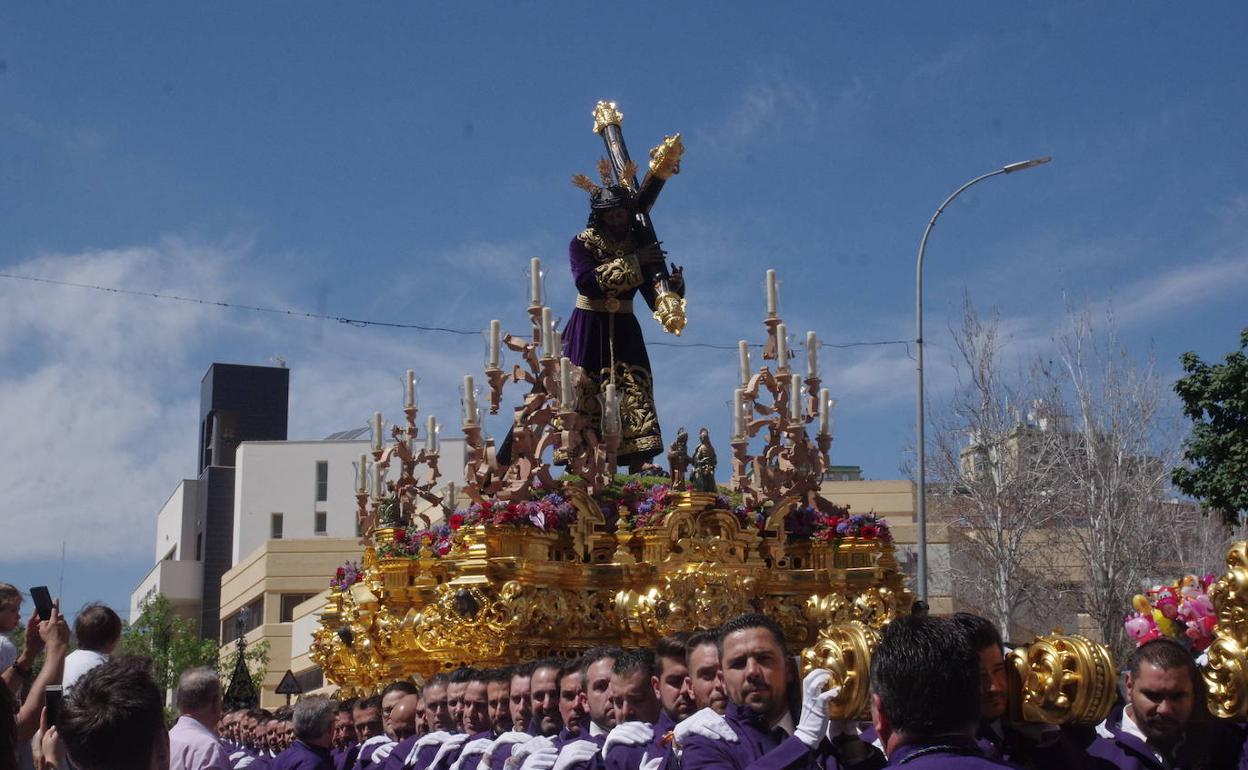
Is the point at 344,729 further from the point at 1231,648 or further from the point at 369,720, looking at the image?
the point at 1231,648

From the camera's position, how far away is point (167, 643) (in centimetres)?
4972

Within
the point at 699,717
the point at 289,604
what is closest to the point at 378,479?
the point at 699,717

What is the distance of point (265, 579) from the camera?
52.8m

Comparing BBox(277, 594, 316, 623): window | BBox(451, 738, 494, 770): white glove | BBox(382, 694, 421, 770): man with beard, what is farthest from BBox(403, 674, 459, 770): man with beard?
BBox(277, 594, 316, 623): window

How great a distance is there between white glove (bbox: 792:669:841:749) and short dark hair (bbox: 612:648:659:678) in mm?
2479

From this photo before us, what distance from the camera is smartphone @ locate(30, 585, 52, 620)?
7.12 m

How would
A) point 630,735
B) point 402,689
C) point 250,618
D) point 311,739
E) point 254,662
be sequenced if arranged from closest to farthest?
point 630,735, point 311,739, point 402,689, point 254,662, point 250,618

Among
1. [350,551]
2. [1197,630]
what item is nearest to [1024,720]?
[1197,630]

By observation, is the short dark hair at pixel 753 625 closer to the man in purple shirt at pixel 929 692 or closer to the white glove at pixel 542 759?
the man in purple shirt at pixel 929 692

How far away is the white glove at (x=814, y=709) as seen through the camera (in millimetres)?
5812

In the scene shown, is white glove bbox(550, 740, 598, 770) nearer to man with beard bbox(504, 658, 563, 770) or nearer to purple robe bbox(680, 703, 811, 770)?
man with beard bbox(504, 658, 563, 770)

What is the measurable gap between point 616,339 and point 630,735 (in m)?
8.32

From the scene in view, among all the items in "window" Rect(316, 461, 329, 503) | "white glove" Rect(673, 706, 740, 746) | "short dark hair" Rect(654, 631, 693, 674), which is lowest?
"white glove" Rect(673, 706, 740, 746)

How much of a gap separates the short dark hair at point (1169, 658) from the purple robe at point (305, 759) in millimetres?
6232
